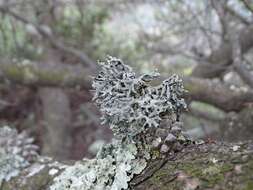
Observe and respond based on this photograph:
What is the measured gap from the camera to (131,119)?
0.80 metres

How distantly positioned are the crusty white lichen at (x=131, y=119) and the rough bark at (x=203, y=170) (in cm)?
2

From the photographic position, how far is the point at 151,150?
2.78 feet

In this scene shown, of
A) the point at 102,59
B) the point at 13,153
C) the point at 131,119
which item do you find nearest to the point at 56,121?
the point at 102,59

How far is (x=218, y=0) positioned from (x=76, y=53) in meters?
0.93

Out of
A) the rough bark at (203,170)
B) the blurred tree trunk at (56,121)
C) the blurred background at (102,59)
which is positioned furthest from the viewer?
the blurred tree trunk at (56,121)

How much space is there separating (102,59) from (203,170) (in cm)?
226

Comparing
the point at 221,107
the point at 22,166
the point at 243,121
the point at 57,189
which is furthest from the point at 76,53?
the point at 57,189

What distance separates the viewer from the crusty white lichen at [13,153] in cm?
114

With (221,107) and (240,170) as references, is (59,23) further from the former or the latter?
(240,170)

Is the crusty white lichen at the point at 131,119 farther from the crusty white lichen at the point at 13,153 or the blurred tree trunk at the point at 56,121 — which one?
the blurred tree trunk at the point at 56,121

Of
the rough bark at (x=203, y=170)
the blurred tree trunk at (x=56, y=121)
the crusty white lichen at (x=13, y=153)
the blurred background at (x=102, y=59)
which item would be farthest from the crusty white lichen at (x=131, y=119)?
the blurred tree trunk at (x=56, y=121)

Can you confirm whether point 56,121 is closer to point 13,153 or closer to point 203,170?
point 13,153

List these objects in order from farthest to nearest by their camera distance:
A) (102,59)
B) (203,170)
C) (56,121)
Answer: (102,59)
(56,121)
(203,170)

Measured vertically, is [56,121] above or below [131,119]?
above
